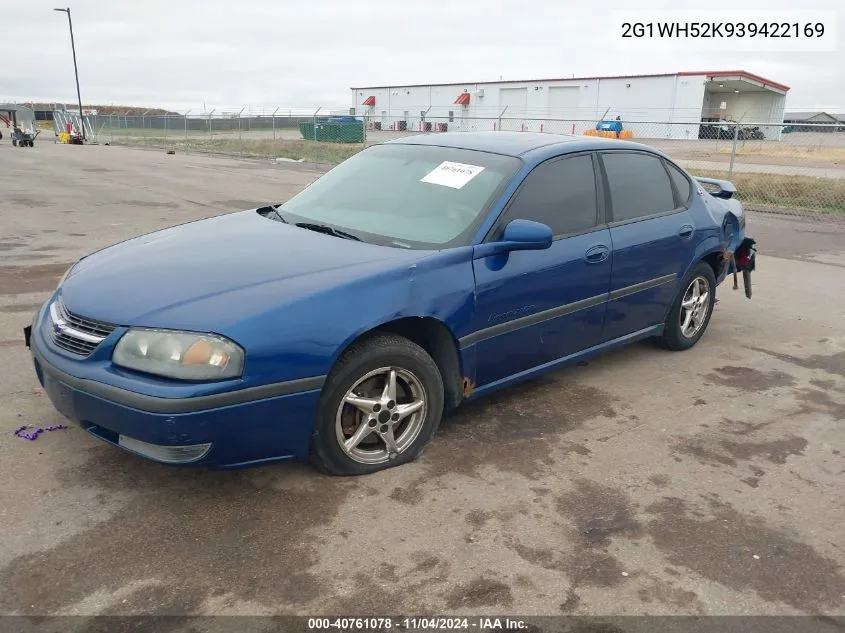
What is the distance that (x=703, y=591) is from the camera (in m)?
2.63

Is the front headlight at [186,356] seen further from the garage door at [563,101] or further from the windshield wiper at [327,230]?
the garage door at [563,101]

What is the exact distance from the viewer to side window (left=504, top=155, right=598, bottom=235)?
156 inches

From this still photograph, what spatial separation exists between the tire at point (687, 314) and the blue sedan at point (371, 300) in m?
0.05

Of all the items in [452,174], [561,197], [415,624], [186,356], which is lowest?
[415,624]

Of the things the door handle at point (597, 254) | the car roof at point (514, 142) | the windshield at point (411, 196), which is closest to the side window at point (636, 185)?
the car roof at point (514, 142)

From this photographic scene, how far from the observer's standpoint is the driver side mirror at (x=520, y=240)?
3615 millimetres

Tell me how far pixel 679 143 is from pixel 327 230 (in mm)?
29159

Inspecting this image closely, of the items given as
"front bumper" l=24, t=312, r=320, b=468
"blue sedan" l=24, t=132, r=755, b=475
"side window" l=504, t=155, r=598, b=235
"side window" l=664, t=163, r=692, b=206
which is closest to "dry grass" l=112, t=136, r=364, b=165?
"side window" l=664, t=163, r=692, b=206

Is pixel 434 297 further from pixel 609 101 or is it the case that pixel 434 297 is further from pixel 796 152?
pixel 609 101

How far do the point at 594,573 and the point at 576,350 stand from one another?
71.6 inches

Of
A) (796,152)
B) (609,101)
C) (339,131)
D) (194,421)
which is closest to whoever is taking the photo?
(194,421)

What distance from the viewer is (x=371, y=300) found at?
10.4 feet

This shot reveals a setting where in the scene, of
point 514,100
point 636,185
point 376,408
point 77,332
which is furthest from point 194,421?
point 514,100

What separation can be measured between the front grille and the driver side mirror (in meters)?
1.76
